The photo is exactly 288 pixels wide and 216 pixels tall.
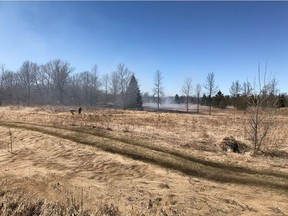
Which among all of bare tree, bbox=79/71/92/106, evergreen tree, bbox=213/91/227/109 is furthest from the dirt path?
bare tree, bbox=79/71/92/106

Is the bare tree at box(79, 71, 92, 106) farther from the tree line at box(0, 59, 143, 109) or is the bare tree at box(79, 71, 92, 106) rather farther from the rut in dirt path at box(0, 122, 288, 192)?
the rut in dirt path at box(0, 122, 288, 192)

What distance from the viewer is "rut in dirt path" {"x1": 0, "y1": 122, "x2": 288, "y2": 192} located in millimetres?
10977

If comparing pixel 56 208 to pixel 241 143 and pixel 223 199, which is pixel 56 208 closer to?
pixel 223 199

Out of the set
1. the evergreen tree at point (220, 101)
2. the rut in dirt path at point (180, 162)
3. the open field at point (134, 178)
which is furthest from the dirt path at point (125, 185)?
the evergreen tree at point (220, 101)

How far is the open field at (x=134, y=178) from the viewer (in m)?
8.53

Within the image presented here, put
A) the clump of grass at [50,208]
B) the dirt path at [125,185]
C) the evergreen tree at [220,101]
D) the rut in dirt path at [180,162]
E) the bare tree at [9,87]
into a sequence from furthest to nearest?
the bare tree at [9,87]
the evergreen tree at [220,101]
the rut in dirt path at [180,162]
the dirt path at [125,185]
the clump of grass at [50,208]

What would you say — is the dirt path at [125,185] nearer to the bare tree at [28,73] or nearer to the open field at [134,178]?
the open field at [134,178]

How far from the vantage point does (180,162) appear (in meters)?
12.8

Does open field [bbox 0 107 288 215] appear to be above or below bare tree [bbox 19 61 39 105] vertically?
below

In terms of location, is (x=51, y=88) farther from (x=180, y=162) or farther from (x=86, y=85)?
(x=180, y=162)

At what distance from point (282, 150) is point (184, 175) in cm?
813

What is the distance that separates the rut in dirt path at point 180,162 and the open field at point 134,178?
0.04m

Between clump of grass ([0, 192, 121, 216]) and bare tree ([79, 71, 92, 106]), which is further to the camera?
bare tree ([79, 71, 92, 106])

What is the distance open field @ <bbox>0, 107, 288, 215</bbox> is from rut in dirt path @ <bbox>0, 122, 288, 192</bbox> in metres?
0.04
